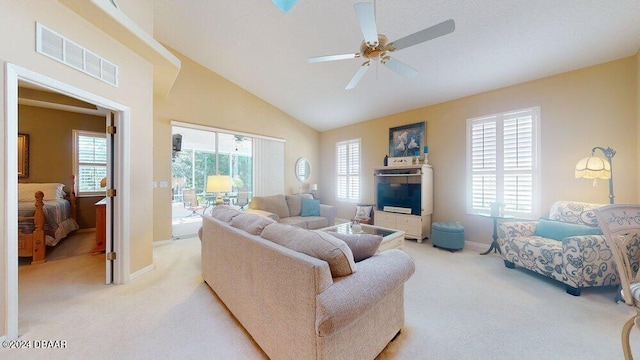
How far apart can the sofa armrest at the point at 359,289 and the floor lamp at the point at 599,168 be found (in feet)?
9.43

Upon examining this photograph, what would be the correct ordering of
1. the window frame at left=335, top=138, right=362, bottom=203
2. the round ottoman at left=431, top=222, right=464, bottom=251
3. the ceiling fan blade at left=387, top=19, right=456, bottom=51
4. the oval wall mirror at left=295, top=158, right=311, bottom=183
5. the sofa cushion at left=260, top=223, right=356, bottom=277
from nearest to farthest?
1. the sofa cushion at left=260, top=223, right=356, bottom=277
2. the ceiling fan blade at left=387, top=19, right=456, bottom=51
3. the round ottoman at left=431, top=222, right=464, bottom=251
4. the window frame at left=335, top=138, right=362, bottom=203
5. the oval wall mirror at left=295, top=158, right=311, bottom=183

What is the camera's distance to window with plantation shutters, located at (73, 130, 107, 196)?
4.79 m

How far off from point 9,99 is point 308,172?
536 centimetres

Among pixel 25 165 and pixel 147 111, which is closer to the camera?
pixel 147 111

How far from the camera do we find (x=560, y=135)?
3.18 meters

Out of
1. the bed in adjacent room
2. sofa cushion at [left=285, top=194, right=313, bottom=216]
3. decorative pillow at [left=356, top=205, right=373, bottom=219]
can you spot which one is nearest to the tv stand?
decorative pillow at [left=356, top=205, right=373, bottom=219]

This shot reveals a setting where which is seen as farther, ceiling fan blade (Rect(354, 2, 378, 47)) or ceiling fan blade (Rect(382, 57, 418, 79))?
ceiling fan blade (Rect(382, 57, 418, 79))

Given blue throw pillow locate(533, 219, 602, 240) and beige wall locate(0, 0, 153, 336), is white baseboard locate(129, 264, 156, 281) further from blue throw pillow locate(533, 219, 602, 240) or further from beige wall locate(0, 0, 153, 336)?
blue throw pillow locate(533, 219, 602, 240)

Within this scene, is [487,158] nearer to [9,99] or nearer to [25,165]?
[9,99]

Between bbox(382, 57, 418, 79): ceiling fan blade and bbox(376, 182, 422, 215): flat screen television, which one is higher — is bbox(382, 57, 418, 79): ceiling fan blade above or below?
above

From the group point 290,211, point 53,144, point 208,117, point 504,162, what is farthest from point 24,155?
point 504,162

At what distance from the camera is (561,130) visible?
3176 mm

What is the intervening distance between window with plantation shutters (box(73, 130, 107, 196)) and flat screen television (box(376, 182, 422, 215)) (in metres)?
6.07

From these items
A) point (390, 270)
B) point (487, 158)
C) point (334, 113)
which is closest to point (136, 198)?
point (390, 270)
